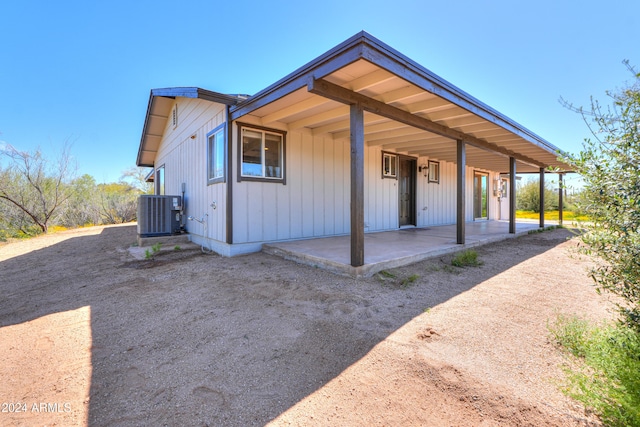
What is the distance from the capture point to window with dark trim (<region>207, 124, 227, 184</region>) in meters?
5.14

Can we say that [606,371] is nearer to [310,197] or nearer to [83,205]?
[310,197]

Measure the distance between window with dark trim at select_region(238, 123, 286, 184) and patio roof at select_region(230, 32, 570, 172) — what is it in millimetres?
251

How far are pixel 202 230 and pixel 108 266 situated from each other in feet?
6.03

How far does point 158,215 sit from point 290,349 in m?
5.92

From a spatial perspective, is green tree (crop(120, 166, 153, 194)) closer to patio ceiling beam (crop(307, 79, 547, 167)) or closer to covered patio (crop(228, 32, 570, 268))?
covered patio (crop(228, 32, 570, 268))

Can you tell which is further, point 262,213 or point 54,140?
point 54,140

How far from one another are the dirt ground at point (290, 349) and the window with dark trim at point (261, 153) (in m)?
2.03

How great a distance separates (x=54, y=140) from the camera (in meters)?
11.6

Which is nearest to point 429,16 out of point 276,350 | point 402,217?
point 402,217

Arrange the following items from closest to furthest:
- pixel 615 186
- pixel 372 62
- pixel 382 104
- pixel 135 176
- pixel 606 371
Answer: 1. pixel 606 371
2. pixel 615 186
3. pixel 372 62
4. pixel 382 104
5. pixel 135 176

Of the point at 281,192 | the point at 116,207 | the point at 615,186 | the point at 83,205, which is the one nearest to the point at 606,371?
the point at 615,186

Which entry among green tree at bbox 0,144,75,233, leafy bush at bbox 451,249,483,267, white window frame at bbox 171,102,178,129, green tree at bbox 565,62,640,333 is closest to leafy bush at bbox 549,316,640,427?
green tree at bbox 565,62,640,333

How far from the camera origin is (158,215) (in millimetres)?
6562

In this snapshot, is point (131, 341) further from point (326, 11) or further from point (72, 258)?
point (326, 11)
